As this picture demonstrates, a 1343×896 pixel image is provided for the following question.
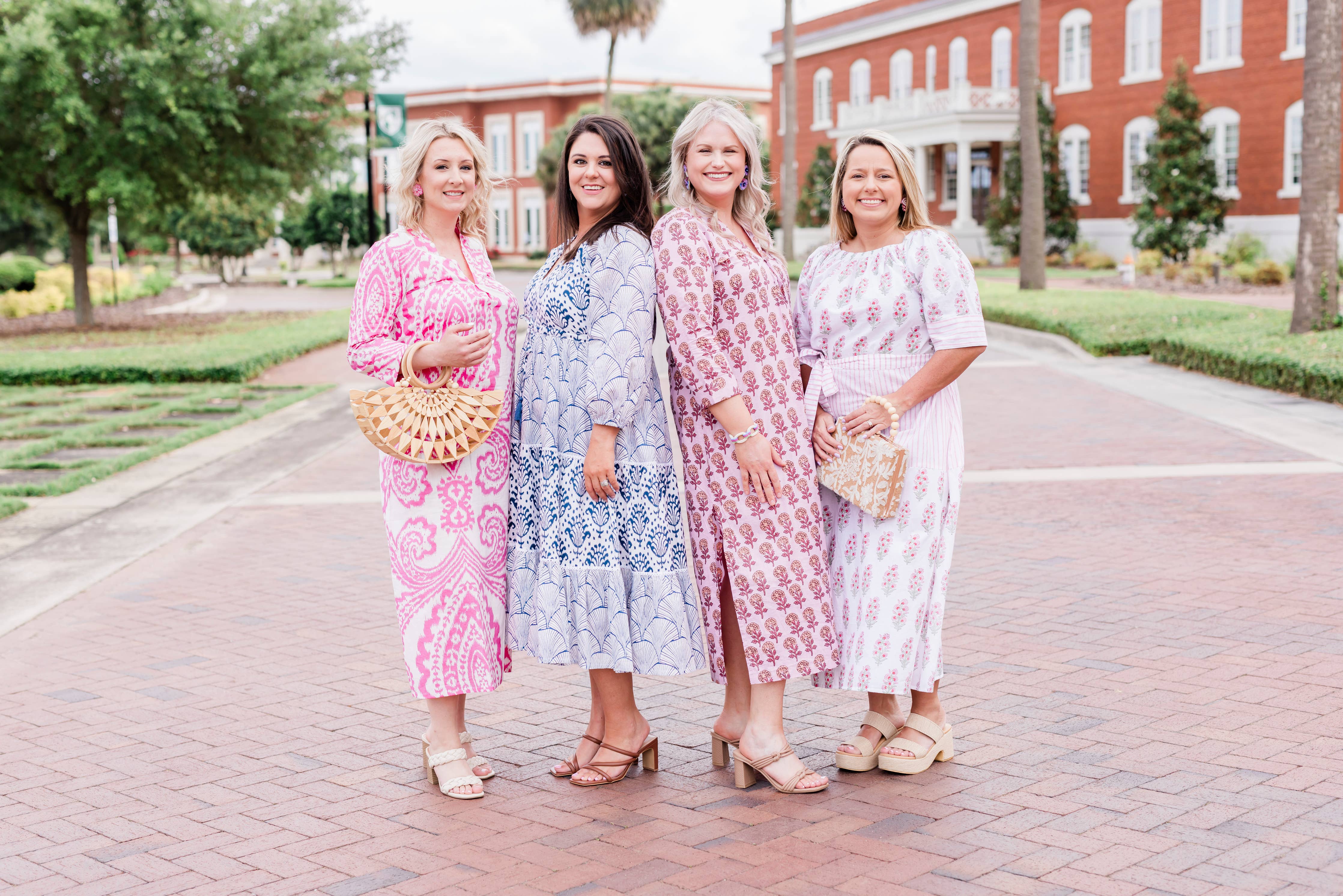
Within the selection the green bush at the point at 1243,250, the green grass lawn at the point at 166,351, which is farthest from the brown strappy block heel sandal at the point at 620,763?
the green bush at the point at 1243,250

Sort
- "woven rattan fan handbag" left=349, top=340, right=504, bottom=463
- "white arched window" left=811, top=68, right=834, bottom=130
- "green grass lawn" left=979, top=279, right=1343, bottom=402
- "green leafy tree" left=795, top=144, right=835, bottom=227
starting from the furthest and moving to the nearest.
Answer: "white arched window" left=811, top=68, right=834, bottom=130, "green leafy tree" left=795, top=144, right=835, bottom=227, "green grass lawn" left=979, top=279, right=1343, bottom=402, "woven rattan fan handbag" left=349, top=340, right=504, bottom=463

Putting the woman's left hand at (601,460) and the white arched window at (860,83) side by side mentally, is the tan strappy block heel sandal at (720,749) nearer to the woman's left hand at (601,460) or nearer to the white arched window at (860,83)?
the woman's left hand at (601,460)

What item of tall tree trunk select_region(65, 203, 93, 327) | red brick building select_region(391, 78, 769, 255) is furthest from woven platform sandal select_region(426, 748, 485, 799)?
red brick building select_region(391, 78, 769, 255)

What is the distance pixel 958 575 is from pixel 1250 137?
28781mm

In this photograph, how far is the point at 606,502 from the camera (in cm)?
392

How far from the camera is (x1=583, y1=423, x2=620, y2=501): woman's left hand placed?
3844 mm

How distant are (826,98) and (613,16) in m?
8.43

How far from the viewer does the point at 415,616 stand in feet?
13.3

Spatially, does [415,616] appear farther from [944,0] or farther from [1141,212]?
[944,0]

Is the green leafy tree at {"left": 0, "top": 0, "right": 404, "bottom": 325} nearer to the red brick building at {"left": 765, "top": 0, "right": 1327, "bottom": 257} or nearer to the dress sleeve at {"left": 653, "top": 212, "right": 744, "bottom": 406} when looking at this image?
the red brick building at {"left": 765, "top": 0, "right": 1327, "bottom": 257}

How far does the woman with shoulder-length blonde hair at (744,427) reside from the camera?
3824 millimetres

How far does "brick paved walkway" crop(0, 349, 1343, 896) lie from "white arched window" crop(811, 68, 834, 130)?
145ft

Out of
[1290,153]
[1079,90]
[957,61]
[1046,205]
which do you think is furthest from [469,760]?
[957,61]

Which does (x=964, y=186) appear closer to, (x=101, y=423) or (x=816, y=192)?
(x=816, y=192)
